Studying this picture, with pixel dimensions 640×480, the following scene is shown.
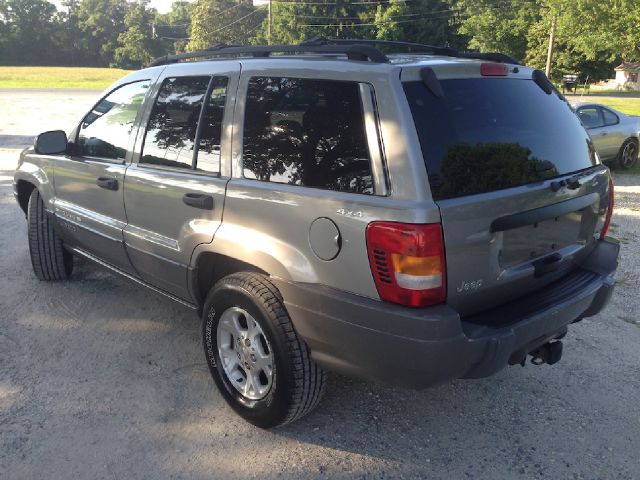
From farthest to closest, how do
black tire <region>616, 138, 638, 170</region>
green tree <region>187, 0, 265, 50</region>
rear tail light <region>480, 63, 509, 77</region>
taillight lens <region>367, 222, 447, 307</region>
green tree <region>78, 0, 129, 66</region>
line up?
green tree <region>78, 0, 129, 66</region> → green tree <region>187, 0, 265, 50</region> → black tire <region>616, 138, 638, 170</region> → rear tail light <region>480, 63, 509, 77</region> → taillight lens <region>367, 222, 447, 307</region>

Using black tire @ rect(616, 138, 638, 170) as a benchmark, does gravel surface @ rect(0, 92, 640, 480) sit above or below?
below

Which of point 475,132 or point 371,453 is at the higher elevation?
point 475,132

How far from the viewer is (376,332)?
2.38 metres

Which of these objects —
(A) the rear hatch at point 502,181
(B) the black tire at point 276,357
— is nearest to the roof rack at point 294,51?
(A) the rear hatch at point 502,181

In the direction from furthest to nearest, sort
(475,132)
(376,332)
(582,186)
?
(582,186) → (475,132) → (376,332)

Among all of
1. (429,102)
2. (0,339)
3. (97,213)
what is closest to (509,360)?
(429,102)

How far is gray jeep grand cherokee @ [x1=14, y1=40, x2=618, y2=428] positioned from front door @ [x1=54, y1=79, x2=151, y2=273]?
0.16 m

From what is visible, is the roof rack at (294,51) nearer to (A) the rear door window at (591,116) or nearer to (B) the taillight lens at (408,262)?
(B) the taillight lens at (408,262)

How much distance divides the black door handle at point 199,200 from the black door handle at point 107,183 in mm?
795

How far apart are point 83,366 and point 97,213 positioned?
1057mm

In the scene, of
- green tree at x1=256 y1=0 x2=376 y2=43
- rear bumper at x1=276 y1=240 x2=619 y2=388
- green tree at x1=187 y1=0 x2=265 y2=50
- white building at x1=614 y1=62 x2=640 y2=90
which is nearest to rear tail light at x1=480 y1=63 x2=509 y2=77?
rear bumper at x1=276 y1=240 x2=619 y2=388

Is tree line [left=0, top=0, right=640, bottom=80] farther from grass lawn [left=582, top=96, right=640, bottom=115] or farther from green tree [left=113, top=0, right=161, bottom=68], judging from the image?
grass lawn [left=582, top=96, right=640, bottom=115]

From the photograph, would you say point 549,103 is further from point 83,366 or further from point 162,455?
point 83,366

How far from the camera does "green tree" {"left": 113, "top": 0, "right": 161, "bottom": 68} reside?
90000mm
